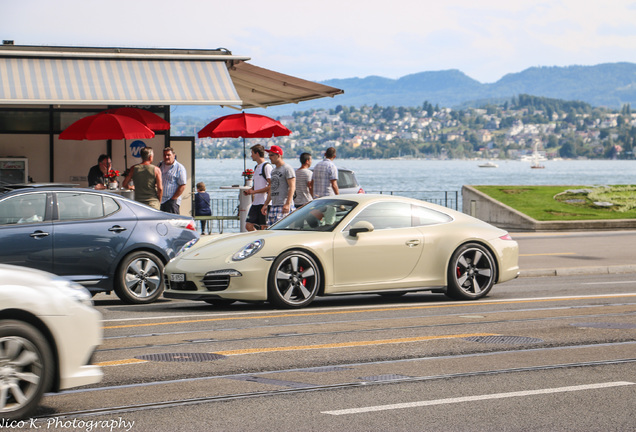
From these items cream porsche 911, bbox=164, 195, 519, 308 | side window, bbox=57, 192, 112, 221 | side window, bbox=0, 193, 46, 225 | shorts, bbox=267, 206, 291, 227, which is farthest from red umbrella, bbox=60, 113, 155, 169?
side window, bbox=0, 193, 46, 225

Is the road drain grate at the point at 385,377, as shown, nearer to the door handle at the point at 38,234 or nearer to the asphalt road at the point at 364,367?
the asphalt road at the point at 364,367

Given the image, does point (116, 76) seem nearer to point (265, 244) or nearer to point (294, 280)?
point (265, 244)

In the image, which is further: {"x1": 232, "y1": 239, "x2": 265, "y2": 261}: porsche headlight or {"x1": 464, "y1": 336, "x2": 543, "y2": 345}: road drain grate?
{"x1": 232, "y1": 239, "x2": 265, "y2": 261}: porsche headlight

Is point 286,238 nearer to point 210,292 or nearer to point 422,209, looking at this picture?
point 210,292

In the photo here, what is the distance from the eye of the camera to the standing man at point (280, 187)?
1517 centimetres

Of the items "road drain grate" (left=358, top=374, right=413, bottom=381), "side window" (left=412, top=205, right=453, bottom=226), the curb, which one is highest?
"side window" (left=412, top=205, right=453, bottom=226)

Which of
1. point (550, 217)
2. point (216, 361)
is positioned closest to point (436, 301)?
point (216, 361)

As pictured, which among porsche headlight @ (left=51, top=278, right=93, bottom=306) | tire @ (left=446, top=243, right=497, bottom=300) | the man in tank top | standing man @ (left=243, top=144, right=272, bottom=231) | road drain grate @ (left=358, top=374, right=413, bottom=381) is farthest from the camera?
standing man @ (left=243, top=144, right=272, bottom=231)

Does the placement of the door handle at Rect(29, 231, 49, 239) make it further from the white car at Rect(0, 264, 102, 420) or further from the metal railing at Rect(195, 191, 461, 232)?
the metal railing at Rect(195, 191, 461, 232)

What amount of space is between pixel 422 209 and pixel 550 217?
15262mm

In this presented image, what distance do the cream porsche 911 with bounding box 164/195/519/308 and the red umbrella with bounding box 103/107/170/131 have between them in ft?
24.0

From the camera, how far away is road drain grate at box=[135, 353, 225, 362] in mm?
7508

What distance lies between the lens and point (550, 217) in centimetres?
2612

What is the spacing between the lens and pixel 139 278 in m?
11.4
